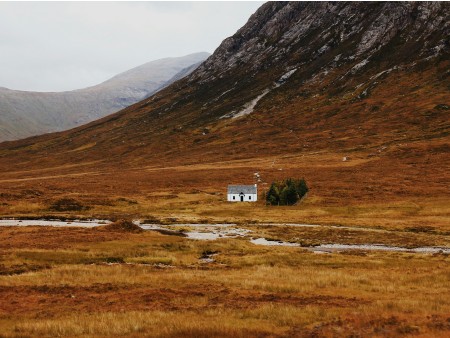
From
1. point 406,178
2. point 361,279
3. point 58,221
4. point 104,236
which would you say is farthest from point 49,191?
point 361,279

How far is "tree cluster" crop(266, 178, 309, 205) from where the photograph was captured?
119 m

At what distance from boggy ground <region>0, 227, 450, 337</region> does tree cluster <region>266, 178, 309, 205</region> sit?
64.0m

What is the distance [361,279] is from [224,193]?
101992 mm

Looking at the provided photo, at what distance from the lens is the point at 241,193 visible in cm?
12544

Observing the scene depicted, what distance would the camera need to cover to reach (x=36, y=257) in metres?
46.9

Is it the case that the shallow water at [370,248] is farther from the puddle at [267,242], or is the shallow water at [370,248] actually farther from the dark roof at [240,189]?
the dark roof at [240,189]

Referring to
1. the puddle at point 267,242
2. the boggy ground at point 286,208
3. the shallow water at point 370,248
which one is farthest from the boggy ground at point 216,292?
the boggy ground at point 286,208

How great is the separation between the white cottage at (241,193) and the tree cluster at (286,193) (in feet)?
19.6

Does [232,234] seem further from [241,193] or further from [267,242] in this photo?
[241,193]

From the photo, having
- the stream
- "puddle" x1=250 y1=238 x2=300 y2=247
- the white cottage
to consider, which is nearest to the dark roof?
the white cottage

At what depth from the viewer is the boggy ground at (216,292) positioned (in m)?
19.6

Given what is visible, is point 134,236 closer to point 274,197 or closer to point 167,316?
point 167,316

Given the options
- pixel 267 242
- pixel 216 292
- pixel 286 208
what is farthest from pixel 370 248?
pixel 286 208

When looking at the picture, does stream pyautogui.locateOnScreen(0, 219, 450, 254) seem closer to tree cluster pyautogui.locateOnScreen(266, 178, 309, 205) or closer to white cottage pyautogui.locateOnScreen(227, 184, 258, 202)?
tree cluster pyautogui.locateOnScreen(266, 178, 309, 205)
